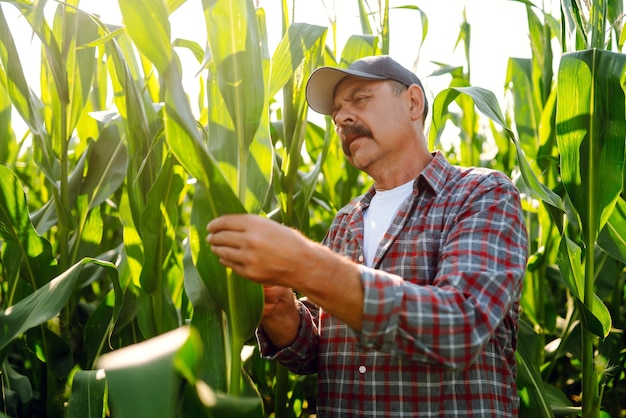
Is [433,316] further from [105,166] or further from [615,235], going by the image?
[105,166]

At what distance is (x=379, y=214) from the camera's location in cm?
141

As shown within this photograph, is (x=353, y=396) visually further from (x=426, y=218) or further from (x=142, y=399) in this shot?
(x=142, y=399)

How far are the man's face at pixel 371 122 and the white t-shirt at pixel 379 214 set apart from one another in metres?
0.06

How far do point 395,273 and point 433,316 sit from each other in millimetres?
301

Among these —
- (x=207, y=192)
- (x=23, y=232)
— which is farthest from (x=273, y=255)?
(x=23, y=232)

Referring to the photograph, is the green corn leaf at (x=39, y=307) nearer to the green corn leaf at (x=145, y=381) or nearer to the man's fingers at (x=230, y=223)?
the man's fingers at (x=230, y=223)

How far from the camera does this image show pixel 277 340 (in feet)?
4.19

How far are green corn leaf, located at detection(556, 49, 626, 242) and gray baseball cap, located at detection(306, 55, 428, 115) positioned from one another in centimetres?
34

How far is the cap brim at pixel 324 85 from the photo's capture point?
53.5 inches

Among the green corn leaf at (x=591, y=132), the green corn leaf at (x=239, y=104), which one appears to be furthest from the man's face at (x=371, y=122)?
the green corn leaf at (x=239, y=104)

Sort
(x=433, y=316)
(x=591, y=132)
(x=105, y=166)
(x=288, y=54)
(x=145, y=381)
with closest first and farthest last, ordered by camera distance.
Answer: (x=145, y=381), (x=433, y=316), (x=288, y=54), (x=591, y=132), (x=105, y=166)

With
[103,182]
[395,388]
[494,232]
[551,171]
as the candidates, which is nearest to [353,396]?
[395,388]

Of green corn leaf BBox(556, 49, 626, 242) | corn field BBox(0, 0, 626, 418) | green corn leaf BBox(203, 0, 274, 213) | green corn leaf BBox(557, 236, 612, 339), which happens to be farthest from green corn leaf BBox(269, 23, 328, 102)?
green corn leaf BBox(557, 236, 612, 339)

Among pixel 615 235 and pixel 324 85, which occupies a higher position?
pixel 324 85
